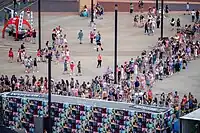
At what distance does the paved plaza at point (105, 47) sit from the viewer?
46656 mm

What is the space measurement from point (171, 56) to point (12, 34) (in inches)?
528

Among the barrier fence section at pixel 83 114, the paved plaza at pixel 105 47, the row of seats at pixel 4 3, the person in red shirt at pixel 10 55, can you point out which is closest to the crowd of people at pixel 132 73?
the person in red shirt at pixel 10 55

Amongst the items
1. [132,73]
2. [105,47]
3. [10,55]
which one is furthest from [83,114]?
[105,47]

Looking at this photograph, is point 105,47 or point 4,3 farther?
point 4,3

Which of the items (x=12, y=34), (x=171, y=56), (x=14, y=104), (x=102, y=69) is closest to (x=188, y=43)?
(x=171, y=56)

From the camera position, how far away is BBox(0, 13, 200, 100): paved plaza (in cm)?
4666

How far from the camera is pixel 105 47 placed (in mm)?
55156

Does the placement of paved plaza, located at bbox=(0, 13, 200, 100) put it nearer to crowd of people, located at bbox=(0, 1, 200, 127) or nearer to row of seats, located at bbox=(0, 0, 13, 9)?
crowd of people, located at bbox=(0, 1, 200, 127)

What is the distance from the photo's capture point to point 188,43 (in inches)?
2077

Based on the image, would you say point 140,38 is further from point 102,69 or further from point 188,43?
point 102,69

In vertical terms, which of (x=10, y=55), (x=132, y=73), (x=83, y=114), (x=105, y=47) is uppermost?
(x=105, y=47)

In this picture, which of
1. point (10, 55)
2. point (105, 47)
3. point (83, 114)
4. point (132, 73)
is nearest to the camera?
point (83, 114)

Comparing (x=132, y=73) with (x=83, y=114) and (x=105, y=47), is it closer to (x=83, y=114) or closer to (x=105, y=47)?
(x=105, y=47)

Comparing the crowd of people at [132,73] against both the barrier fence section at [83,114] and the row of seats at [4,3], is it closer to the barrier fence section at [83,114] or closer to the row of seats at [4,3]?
the barrier fence section at [83,114]
